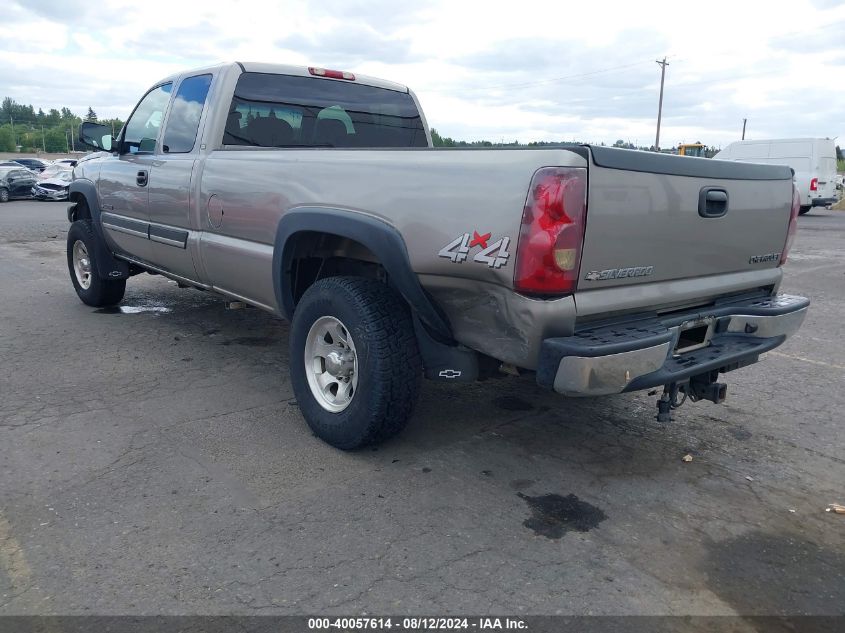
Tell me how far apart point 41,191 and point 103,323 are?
850 inches

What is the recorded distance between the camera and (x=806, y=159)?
21.6m

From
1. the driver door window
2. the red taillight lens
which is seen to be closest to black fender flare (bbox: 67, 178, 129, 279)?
the driver door window

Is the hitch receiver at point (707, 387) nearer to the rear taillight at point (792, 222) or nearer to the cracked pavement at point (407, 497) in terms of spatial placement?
the cracked pavement at point (407, 497)

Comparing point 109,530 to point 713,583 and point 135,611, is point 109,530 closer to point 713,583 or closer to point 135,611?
point 135,611

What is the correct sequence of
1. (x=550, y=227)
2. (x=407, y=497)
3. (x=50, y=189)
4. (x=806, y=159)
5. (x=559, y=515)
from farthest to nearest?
(x=50, y=189), (x=806, y=159), (x=407, y=497), (x=559, y=515), (x=550, y=227)

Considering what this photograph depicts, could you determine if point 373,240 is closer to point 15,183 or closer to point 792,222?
point 792,222

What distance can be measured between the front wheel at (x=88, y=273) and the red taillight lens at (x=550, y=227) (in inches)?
199

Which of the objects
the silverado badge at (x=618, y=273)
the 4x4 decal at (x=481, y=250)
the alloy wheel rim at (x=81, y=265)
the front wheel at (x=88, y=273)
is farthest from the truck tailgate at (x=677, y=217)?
the alloy wheel rim at (x=81, y=265)

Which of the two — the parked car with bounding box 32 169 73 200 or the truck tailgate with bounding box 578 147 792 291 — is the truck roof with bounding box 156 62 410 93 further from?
the parked car with bounding box 32 169 73 200

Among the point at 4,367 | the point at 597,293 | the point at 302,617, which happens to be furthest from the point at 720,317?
the point at 4,367

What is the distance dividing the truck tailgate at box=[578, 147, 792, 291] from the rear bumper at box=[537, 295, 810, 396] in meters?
0.20

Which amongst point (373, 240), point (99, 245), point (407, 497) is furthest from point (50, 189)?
point (407, 497)

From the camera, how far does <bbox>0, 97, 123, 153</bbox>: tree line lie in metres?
98.5

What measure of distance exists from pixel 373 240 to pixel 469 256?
1.90ft
